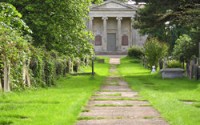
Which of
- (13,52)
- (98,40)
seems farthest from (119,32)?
(13,52)

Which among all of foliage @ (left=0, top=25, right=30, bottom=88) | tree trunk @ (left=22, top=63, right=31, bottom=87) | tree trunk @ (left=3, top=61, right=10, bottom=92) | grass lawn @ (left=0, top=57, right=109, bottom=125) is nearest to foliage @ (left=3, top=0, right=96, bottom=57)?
tree trunk @ (left=22, top=63, right=31, bottom=87)

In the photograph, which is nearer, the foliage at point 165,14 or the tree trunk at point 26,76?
the tree trunk at point 26,76

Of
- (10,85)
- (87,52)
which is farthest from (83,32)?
(10,85)

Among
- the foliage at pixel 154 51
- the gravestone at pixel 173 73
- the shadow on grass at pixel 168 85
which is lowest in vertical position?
the shadow on grass at pixel 168 85

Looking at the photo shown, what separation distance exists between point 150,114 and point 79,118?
6.16 feet

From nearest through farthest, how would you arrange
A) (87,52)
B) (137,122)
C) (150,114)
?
1. (137,122)
2. (150,114)
3. (87,52)

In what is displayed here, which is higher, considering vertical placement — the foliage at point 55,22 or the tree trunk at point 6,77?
the foliage at point 55,22

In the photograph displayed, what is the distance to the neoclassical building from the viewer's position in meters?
87.6

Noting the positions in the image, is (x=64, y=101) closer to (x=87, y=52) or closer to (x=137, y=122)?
(x=137, y=122)

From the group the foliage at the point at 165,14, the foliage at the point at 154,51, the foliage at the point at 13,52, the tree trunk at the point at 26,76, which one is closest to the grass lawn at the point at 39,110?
the foliage at the point at 13,52

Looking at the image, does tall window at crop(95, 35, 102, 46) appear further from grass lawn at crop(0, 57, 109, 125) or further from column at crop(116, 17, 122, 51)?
grass lawn at crop(0, 57, 109, 125)

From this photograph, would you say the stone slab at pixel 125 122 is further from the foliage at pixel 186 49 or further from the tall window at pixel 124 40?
the tall window at pixel 124 40

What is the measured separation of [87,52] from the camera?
2850cm

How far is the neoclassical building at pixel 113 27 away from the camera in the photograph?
87562 millimetres
